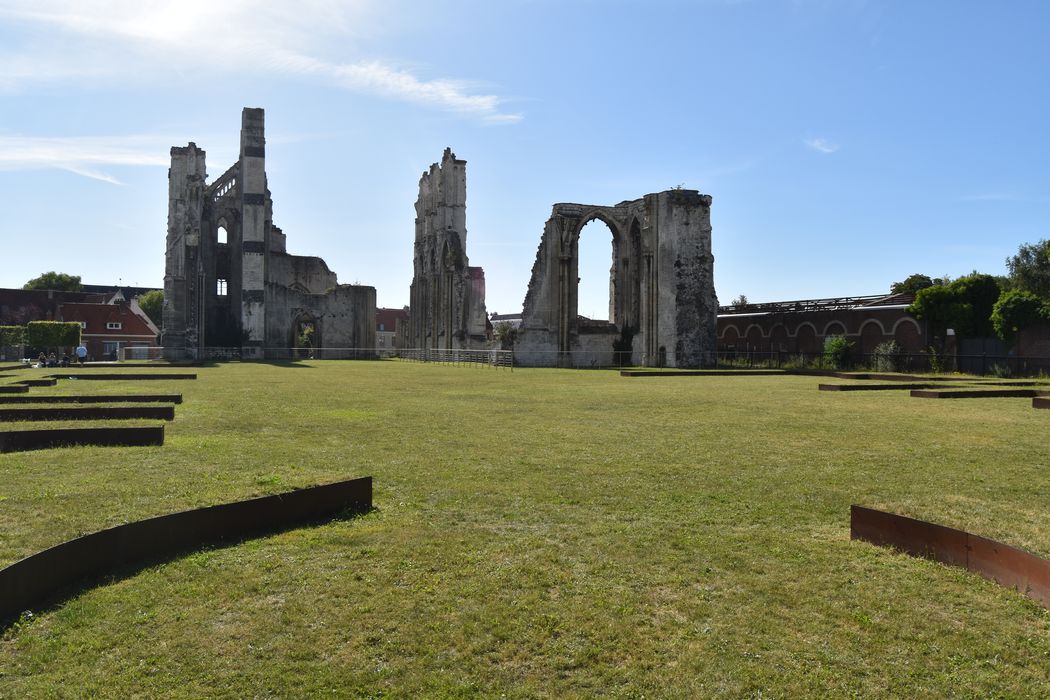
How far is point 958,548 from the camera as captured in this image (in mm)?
4707

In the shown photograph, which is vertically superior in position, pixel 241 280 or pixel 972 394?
pixel 241 280

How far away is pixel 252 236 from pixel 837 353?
33698 millimetres

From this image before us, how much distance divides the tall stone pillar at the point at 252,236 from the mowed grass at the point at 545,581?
40.0 metres

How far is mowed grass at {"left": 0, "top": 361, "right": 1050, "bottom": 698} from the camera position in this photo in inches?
131

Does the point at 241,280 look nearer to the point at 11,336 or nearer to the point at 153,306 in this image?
the point at 11,336

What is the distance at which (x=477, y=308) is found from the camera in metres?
49.7

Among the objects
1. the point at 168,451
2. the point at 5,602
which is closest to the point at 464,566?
the point at 5,602

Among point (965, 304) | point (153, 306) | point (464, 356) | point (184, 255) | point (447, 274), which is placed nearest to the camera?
point (965, 304)

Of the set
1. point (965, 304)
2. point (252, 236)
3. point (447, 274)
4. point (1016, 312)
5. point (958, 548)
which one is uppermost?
point (252, 236)

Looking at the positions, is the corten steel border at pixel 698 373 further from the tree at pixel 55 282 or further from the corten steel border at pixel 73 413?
the tree at pixel 55 282

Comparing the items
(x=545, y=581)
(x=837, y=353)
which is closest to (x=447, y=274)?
(x=837, y=353)

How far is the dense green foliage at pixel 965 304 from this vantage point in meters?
32.7

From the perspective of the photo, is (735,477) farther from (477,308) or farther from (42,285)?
(42,285)

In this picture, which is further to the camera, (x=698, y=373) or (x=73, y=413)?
(x=698, y=373)
